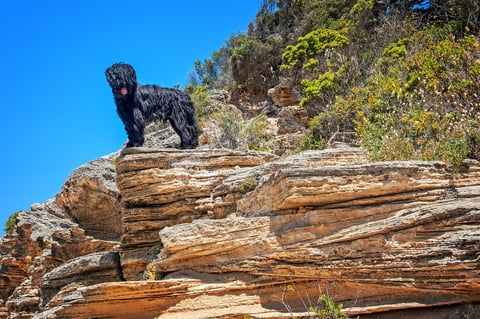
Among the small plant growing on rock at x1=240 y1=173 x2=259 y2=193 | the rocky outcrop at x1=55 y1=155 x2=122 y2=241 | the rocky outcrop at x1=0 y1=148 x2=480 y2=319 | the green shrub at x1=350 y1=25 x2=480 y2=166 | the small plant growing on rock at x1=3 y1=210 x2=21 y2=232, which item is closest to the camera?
the rocky outcrop at x1=0 y1=148 x2=480 y2=319

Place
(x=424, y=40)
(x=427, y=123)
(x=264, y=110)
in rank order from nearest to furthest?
(x=427, y=123) < (x=424, y=40) < (x=264, y=110)

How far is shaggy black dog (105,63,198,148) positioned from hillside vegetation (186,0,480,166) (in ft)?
13.9

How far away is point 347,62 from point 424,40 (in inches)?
136

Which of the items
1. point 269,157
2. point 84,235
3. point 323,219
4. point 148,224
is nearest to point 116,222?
point 84,235

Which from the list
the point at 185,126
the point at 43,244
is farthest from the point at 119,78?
the point at 43,244

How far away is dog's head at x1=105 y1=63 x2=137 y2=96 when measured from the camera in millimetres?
10062

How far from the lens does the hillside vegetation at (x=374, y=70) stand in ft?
31.4

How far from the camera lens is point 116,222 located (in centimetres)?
1455

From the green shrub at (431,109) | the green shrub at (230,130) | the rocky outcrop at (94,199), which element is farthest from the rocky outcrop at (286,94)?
the rocky outcrop at (94,199)

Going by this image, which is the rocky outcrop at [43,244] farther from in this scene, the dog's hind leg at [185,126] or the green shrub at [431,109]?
the green shrub at [431,109]

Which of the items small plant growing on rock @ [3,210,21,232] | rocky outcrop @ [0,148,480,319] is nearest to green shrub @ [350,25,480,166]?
rocky outcrop @ [0,148,480,319]

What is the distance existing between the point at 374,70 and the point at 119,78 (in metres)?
9.99

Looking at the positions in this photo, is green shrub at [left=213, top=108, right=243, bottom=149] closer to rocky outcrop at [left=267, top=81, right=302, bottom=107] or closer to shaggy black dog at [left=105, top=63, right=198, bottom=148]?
rocky outcrop at [left=267, top=81, right=302, bottom=107]

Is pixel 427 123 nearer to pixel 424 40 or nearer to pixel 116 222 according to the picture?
pixel 424 40
